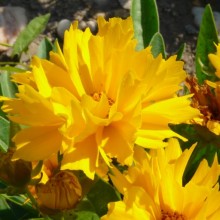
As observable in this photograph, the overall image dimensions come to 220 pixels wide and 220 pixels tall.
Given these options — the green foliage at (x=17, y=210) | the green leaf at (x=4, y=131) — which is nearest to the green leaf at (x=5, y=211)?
the green foliage at (x=17, y=210)

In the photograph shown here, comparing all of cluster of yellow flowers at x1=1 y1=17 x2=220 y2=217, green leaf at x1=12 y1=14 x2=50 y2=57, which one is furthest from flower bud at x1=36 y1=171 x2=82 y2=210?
green leaf at x1=12 y1=14 x2=50 y2=57

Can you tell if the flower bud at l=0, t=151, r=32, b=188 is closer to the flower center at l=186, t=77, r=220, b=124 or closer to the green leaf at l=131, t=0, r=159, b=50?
the flower center at l=186, t=77, r=220, b=124

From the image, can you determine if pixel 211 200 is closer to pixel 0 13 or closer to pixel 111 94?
pixel 111 94

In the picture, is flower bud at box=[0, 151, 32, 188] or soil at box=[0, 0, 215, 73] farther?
soil at box=[0, 0, 215, 73]

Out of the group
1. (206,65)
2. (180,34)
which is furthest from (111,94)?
(180,34)

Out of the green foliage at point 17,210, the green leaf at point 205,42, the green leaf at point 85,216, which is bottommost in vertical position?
the green foliage at point 17,210

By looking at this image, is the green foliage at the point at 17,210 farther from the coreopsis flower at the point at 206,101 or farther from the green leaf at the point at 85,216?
the coreopsis flower at the point at 206,101
